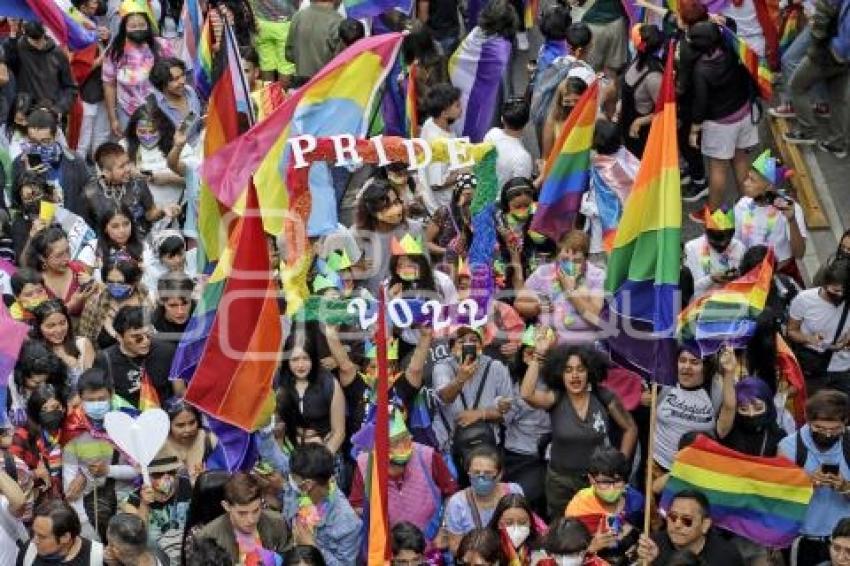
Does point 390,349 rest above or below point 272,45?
above

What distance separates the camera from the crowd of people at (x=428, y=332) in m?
10.8

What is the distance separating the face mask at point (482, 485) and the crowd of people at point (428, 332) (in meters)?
0.02

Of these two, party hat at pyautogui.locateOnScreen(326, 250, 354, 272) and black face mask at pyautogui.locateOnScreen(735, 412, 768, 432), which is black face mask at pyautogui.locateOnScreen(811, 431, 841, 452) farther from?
party hat at pyautogui.locateOnScreen(326, 250, 354, 272)

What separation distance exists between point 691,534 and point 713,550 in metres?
0.16

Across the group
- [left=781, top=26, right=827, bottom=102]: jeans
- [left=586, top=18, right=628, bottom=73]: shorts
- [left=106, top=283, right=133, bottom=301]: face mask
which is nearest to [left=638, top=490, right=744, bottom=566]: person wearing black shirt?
[left=106, top=283, right=133, bottom=301]: face mask

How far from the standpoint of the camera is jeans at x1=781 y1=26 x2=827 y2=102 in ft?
52.2

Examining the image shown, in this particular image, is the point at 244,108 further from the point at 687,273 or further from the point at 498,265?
the point at 687,273

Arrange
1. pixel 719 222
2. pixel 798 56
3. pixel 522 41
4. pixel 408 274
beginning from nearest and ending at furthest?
pixel 408 274 < pixel 719 222 < pixel 798 56 < pixel 522 41

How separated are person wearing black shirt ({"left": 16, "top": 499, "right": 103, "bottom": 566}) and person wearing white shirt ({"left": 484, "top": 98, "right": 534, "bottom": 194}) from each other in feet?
14.1

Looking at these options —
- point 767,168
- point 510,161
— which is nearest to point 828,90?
point 767,168

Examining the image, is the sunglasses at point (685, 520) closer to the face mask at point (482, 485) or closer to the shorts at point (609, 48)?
the face mask at point (482, 485)

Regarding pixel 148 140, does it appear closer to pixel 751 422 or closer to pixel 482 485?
pixel 482 485

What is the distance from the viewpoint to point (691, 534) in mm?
10648

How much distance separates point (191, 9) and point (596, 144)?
11.9 feet
